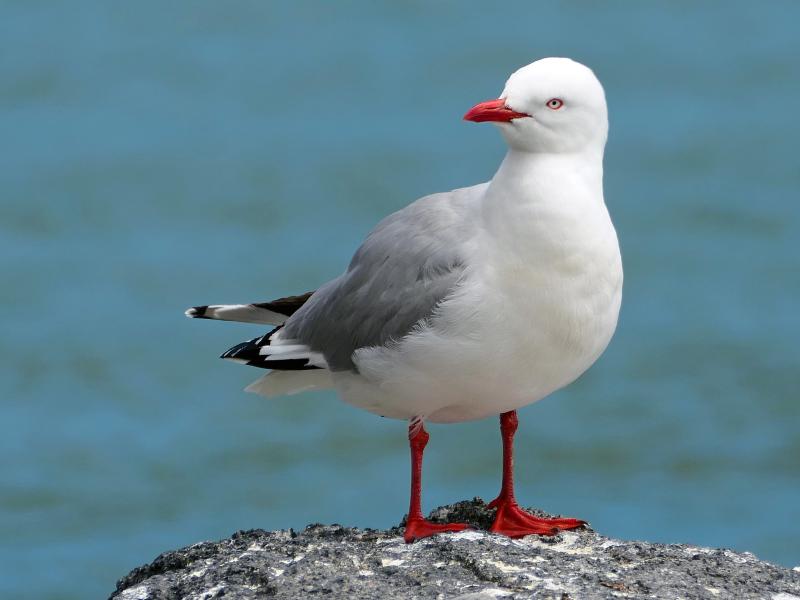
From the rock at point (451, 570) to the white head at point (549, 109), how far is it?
3.99 feet

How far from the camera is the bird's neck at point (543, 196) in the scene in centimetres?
434

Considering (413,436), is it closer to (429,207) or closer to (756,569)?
(429,207)

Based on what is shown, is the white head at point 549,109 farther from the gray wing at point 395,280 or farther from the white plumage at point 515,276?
the gray wing at point 395,280

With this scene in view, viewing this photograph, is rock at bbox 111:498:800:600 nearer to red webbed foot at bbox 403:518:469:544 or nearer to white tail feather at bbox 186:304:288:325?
red webbed foot at bbox 403:518:469:544

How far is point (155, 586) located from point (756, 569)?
68.9 inches

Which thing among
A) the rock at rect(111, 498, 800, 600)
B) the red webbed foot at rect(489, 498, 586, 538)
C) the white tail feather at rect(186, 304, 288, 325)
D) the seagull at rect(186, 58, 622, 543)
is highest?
the white tail feather at rect(186, 304, 288, 325)

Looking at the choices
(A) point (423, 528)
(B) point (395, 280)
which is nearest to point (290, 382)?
(B) point (395, 280)

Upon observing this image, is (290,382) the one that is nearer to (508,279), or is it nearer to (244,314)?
(244,314)

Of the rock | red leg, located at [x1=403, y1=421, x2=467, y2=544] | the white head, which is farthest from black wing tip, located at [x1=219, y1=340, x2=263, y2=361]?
the white head

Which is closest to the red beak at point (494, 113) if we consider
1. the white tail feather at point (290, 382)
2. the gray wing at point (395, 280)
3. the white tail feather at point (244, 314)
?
the gray wing at point (395, 280)

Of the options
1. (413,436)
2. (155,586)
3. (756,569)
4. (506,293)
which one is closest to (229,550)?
(155,586)

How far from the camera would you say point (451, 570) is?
4012 millimetres

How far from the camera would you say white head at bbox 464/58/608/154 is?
4301mm

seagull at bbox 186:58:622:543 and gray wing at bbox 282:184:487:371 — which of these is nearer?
seagull at bbox 186:58:622:543
